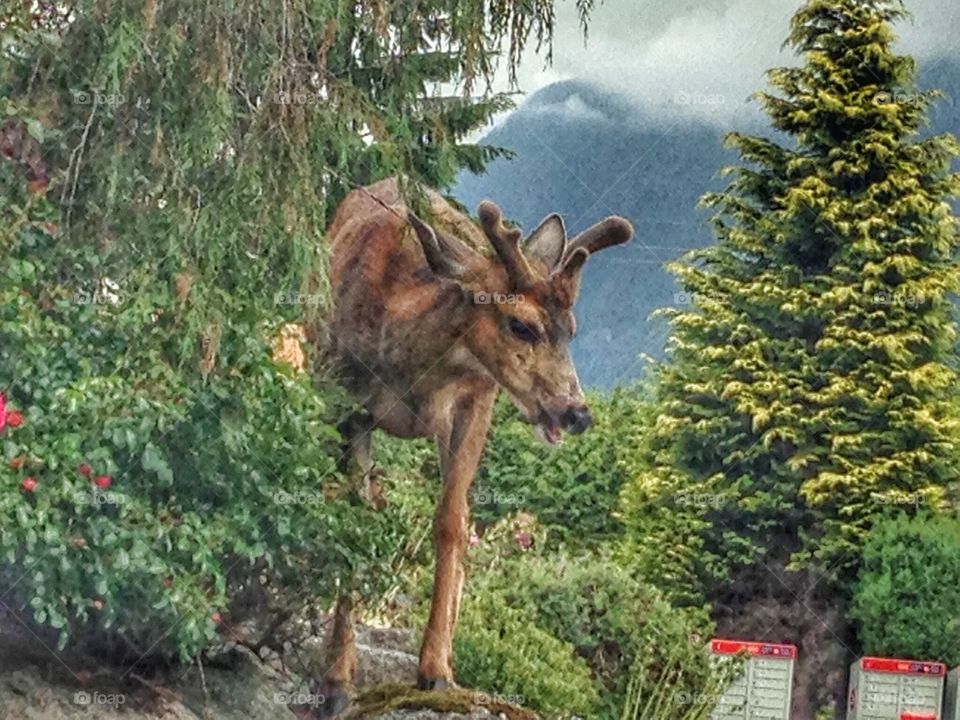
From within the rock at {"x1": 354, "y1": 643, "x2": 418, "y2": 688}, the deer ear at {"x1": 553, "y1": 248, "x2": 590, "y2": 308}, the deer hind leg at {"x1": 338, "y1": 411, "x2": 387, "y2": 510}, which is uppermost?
the deer ear at {"x1": 553, "y1": 248, "x2": 590, "y2": 308}

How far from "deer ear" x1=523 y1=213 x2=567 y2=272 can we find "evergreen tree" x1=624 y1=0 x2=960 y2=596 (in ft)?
7.49

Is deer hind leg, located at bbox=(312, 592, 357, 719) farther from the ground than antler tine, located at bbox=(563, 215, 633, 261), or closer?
closer

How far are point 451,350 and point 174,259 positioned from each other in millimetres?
1406

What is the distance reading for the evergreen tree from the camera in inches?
296

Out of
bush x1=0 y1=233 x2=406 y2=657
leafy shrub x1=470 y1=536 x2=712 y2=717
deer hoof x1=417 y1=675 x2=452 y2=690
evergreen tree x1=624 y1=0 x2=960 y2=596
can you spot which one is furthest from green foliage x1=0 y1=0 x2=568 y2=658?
evergreen tree x1=624 y1=0 x2=960 y2=596

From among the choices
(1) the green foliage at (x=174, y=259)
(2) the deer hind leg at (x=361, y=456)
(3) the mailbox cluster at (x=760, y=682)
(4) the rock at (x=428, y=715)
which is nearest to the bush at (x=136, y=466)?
(1) the green foliage at (x=174, y=259)

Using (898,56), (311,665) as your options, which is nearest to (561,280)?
(311,665)

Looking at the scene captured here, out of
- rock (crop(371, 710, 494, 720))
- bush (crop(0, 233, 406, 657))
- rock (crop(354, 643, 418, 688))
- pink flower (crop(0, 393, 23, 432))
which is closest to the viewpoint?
pink flower (crop(0, 393, 23, 432))

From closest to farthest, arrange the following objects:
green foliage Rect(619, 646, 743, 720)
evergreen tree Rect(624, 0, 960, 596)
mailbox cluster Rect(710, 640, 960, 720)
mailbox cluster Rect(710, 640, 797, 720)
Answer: green foliage Rect(619, 646, 743, 720) < mailbox cluster Rect(710, 640, 797, 720) < mailbox cluster Rect(710, 640, 960, 720) < evergreen tree Rect(624, 0, 960, 596)

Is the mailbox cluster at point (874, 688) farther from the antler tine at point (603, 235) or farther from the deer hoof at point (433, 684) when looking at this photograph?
the antler tine at point (603, 235)

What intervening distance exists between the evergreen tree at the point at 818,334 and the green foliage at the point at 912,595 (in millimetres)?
131

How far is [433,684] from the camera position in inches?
208

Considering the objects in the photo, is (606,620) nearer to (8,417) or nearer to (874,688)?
(874,688)

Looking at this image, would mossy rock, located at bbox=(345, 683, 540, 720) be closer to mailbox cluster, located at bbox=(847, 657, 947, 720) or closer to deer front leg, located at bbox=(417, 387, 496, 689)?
deer front leg, located at bbox=(417, 387, 496, 689)
